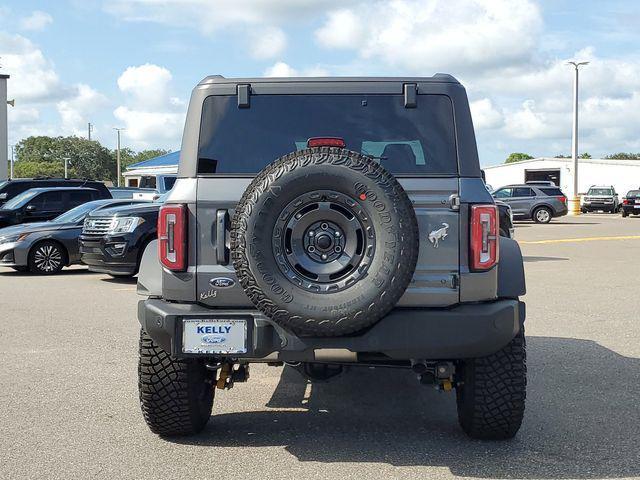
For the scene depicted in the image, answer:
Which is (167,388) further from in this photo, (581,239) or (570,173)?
(570,173)

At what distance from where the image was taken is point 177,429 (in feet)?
16.0

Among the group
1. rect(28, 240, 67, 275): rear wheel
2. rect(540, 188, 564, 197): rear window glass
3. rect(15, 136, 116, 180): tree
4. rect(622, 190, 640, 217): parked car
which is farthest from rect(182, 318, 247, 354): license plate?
rect(15, 136, 116, 180): tree

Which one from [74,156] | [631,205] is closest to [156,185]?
[631,205]

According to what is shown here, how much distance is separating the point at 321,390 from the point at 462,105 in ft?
8.37

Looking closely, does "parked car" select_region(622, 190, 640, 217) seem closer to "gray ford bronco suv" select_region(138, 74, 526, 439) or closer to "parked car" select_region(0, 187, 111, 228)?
"parked car" select_region(0, 187, 111, 228)

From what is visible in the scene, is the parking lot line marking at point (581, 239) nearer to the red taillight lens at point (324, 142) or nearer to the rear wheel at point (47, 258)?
the rear wheel at point (47, 258)

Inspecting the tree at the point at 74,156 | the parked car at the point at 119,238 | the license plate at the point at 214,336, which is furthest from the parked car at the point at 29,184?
the tree at the point at 74,156

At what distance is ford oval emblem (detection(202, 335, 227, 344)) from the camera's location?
4.38 meters

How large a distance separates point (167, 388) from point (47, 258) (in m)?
11.2

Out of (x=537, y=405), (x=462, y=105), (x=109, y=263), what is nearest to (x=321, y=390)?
(x=537, y=405)

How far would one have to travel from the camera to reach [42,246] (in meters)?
15.2

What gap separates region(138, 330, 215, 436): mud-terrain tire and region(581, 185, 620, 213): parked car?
4626cm

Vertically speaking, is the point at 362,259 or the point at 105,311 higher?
the point at 362,259

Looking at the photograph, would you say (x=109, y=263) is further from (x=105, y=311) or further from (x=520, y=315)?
(x=520, y=315)
